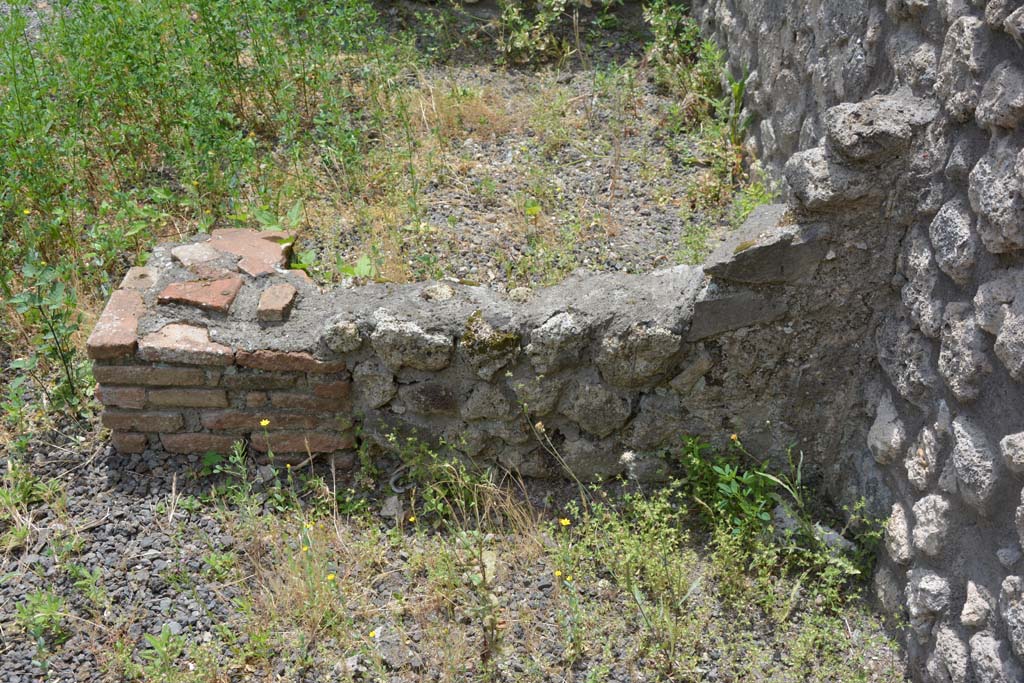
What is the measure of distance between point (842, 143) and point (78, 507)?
2715mm

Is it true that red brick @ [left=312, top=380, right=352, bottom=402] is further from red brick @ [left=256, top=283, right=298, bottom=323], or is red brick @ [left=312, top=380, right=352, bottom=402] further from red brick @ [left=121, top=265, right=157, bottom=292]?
red brick @ [left=121, top=265, right=157, bottom=292]

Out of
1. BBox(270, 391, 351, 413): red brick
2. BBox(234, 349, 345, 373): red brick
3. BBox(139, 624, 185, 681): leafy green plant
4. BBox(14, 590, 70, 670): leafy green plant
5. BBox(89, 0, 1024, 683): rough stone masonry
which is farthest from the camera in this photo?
BBox(270, 391, 351, 413): red brick

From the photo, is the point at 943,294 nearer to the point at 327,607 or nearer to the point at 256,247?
the point at 327,607

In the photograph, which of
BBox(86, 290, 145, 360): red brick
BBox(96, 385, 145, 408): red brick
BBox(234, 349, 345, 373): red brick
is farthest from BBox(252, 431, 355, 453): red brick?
BBox(86, 290, 145, 360): red brick

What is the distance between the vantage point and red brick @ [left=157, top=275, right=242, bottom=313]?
3.22 metres

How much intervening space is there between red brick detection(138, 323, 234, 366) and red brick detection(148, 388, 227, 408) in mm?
119

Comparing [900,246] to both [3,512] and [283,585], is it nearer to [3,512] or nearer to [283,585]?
[283,585]

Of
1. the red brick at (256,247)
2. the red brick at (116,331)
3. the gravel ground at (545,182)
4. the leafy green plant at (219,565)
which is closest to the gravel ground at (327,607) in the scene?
the leafy green plant at (219,565)

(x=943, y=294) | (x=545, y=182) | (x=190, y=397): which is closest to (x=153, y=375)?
(x=190, y=397)

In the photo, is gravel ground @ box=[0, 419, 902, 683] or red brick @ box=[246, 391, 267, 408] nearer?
gravel ground @ box=[0, 419, 902, 683]

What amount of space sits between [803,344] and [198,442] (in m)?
2.09

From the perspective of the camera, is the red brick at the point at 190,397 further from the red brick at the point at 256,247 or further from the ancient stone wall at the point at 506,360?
the red brick at the point at 256,247

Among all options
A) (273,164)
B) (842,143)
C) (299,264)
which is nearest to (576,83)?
(273,164)

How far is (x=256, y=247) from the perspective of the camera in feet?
11.8
